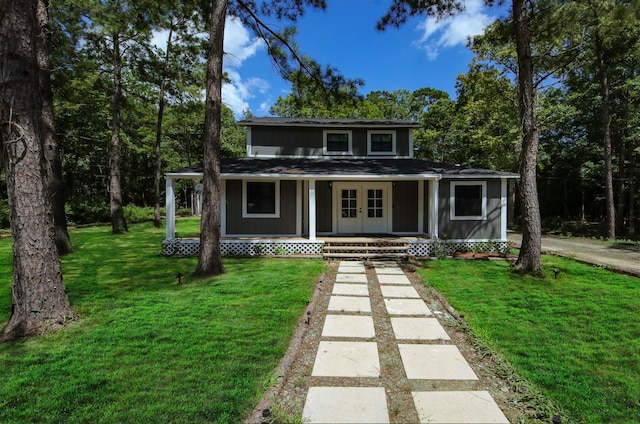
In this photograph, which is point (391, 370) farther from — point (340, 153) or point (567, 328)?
point (340, 153)

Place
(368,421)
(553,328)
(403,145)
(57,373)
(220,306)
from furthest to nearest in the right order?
(403,145) → (220,306) → (553,328) → (57,373) → (368,421)

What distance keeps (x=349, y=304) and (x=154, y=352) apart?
2930 mm

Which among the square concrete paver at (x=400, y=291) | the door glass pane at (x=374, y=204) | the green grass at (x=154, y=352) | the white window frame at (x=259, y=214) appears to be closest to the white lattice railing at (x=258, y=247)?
the white window frame at (x=259, y=214)

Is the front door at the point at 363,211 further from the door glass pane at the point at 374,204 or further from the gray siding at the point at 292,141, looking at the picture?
the gray siding at the point at 292,141

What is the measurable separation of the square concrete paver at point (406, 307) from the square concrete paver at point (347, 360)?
1.28 meters

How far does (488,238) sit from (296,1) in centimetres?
890

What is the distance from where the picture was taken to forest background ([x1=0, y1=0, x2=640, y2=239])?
8.75 m

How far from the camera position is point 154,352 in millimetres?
3322

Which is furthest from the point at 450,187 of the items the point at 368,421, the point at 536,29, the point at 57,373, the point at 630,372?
the point at 57,373

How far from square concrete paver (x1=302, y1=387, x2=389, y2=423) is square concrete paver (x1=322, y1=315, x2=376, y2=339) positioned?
1.19 metres

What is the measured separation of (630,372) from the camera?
9.93ft

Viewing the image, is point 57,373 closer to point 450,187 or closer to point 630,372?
point 630,372

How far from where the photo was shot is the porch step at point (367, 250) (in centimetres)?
914

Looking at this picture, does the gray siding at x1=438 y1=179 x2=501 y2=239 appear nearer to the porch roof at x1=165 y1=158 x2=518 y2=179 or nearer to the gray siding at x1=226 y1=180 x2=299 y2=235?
the porch roof at x1=165 y1=158 x2=518 y2=179
